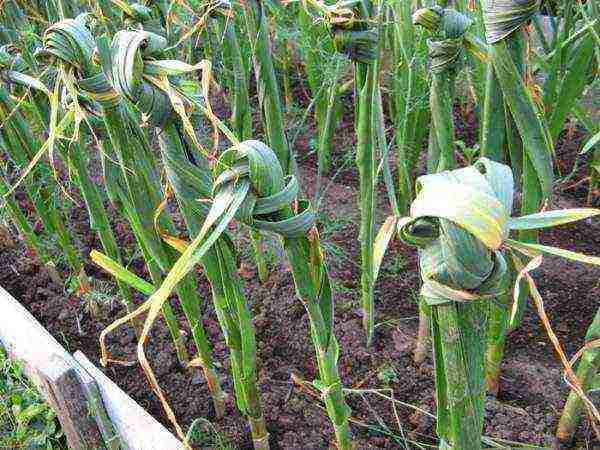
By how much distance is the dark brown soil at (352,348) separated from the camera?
3.12 ft

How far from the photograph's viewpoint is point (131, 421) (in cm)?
92

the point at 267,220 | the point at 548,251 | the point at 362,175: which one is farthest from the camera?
the point at 362,175

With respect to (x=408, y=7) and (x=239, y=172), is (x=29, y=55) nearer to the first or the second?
(x=408, y=7)

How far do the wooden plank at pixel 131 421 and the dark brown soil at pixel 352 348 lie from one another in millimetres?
112

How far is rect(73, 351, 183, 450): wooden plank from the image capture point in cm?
85

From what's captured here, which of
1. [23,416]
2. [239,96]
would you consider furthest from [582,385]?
[23,416]

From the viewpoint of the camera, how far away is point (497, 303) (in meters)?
0.75

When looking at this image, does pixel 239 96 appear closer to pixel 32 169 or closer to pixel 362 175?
pixel 362 175

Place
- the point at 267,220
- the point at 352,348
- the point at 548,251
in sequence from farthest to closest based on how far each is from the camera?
the point at 352,348, the point at 267,220, the point at 548,251

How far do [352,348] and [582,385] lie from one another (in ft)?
1.44

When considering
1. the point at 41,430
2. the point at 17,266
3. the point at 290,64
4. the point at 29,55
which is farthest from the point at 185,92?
the point at 290,64

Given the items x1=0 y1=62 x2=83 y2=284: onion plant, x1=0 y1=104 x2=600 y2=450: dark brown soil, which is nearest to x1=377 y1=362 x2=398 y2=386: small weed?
x1=0 y1=104 x2=600 y2=450: dark brown soil

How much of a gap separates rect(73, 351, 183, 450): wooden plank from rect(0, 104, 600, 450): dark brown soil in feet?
0.37

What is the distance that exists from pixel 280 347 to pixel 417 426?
0.30 meters
